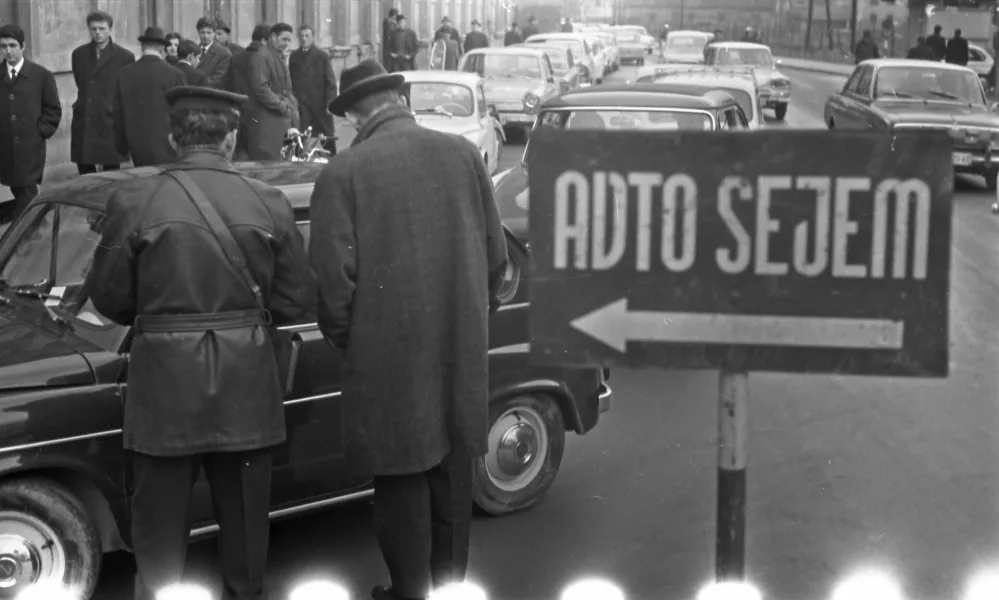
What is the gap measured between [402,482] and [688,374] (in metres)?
4.74

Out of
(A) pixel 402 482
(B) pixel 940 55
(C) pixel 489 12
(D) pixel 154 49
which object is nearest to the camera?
(A) pixel 402 482


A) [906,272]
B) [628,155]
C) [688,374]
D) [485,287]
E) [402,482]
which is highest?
[628,155]

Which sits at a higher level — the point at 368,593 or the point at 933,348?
the point at 933,348

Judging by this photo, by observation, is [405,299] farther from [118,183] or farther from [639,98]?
[639,98]

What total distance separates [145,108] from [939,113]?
460 inches

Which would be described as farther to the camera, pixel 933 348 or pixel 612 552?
pixel 612 552

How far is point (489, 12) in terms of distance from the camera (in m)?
60.6

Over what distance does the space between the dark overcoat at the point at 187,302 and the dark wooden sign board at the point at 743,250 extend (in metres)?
1.51

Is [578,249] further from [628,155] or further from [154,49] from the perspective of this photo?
[154,49]

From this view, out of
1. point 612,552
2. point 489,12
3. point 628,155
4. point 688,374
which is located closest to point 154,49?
point 688,374

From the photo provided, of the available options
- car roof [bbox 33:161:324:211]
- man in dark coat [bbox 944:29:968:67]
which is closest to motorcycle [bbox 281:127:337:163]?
car roof [bbox 33:161:324:211]

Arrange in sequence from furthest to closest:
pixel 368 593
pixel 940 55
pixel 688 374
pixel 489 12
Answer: pixel 489 12, pixel 940 55, pixel 688 374, pixel 368 593

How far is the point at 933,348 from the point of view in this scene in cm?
289

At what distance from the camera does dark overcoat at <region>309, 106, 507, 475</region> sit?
4289mm
